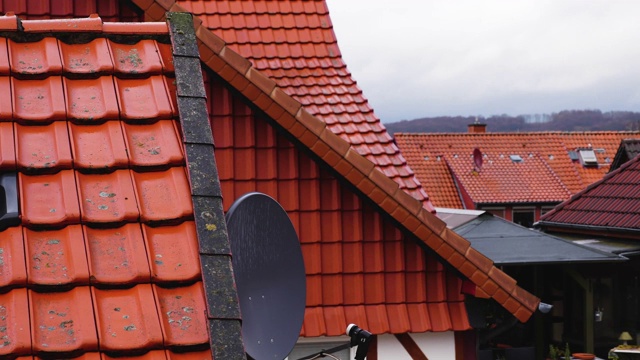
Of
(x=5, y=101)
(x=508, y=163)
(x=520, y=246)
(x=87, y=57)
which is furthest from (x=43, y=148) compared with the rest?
(x=508, y=163)

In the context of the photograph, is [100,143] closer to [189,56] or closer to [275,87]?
[189,56]

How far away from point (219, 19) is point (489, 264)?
3.96 meters

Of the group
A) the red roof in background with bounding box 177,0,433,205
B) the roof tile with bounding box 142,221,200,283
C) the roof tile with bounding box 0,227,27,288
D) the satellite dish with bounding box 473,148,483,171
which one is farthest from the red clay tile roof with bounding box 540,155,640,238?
the satellite dish with bounding box 473,148,483,171

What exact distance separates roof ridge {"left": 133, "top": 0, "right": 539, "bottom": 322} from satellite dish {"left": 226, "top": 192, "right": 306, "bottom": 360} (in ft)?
11.0

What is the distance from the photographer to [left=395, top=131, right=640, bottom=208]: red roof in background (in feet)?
121

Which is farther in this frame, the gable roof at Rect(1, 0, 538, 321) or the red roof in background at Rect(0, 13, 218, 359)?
the gable roof at Rect(1, 0, 538, 321)

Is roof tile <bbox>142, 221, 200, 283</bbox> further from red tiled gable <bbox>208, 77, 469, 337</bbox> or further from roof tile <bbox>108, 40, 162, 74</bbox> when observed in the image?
red tiled gable <bbox>208, 77, 469, 337</bbox>

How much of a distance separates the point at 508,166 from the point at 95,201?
37.2m

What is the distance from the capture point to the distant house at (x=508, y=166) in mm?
36281

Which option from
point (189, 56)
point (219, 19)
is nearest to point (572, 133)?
point (219, 19)

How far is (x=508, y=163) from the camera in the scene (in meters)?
39.3

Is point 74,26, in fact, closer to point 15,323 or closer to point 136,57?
point 136,57

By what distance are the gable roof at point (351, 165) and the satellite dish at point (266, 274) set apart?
3.36 meters

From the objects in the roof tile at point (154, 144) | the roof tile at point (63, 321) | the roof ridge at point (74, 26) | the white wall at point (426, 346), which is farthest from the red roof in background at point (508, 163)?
the roof tile at point (63, 321)
